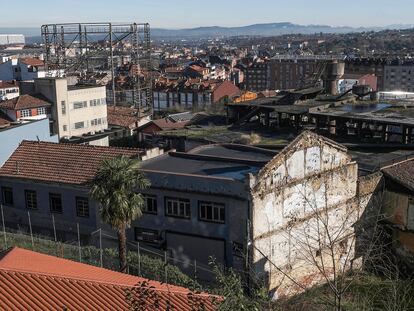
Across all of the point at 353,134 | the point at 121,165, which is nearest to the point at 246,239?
the point at 121,165

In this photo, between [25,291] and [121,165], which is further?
[121,165]

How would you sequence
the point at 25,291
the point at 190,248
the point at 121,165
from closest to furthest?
the point at 25,291
the point at 121,165
the point at 190,248

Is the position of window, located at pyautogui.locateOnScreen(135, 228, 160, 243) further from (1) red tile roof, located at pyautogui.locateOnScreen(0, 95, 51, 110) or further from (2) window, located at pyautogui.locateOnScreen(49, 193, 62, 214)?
(1) red tile roof, located at pyautogui.locateOnScreen(0, 95, 51, 110)

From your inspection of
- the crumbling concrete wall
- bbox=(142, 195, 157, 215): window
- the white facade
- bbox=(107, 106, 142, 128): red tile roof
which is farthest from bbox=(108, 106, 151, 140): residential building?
the crumbling concrete wall

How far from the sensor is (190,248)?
2503 centimetres

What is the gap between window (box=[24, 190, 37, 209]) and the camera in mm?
29761

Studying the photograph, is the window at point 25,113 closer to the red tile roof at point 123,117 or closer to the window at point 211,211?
the red tile roof at point 123,117

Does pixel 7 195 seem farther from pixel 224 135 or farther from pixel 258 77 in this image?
pixel 258 77

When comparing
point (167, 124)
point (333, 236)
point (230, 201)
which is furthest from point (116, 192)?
point (167, 124)

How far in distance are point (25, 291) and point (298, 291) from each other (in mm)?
14627

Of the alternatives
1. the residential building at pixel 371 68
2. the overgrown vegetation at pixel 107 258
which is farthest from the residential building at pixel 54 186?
the residential building at pixel 371 68

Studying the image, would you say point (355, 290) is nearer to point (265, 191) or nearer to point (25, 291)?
point (265, 191)

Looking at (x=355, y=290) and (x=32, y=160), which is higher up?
(x=32, y=160)

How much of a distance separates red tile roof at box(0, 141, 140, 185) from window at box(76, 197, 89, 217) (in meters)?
0.90
